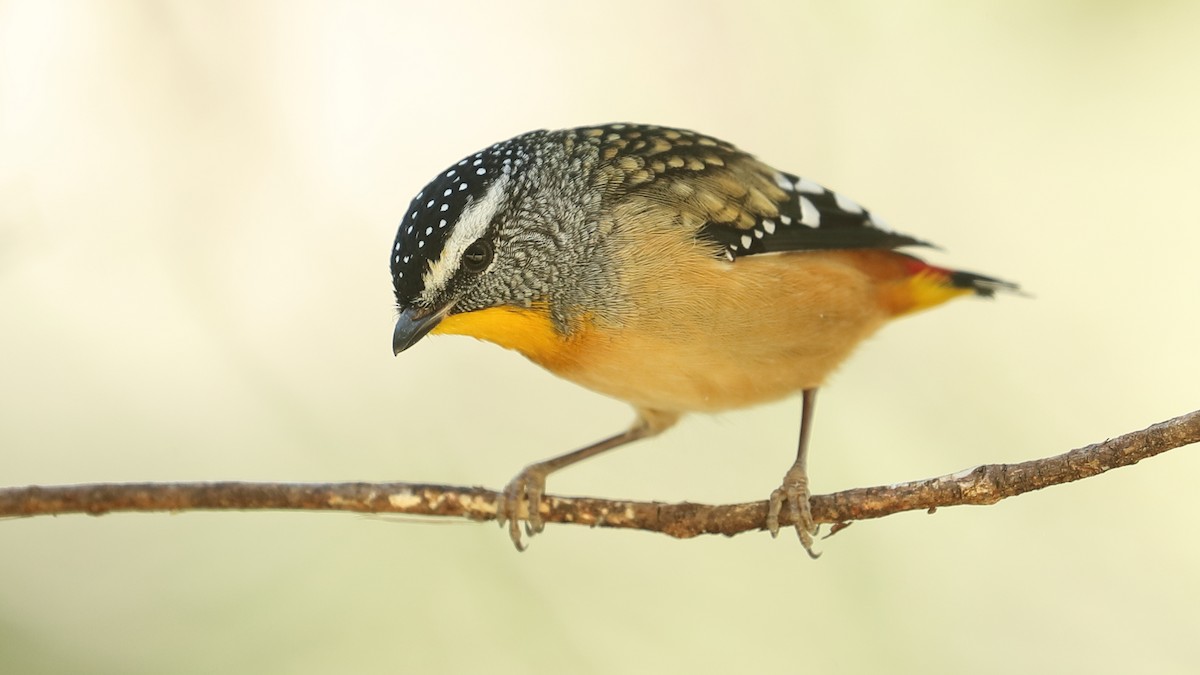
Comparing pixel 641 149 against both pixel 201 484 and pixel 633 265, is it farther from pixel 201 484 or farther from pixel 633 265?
pixel 201 484

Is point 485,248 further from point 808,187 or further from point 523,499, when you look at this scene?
point 808,187

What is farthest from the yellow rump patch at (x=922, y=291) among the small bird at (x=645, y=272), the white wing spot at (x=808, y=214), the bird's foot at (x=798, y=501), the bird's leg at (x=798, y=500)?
the bird's foot at (x=798, y=501)

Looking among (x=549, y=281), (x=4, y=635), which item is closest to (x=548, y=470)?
(x=549, y=281)

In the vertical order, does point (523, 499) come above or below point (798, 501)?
below

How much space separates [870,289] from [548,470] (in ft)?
5.73

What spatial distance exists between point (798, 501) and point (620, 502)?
1122 millimetres

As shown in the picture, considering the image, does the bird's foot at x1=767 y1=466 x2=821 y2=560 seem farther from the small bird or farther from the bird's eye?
the bird's eye

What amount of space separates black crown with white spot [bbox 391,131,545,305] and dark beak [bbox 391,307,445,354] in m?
0.06

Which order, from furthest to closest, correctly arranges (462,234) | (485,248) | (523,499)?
(523,499), (485,248), (462,234)

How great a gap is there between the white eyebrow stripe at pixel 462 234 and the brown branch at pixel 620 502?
972 millimetres

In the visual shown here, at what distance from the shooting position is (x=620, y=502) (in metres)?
3.40

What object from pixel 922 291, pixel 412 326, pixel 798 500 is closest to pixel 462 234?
pixel 412 326

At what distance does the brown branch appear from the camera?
285 cm

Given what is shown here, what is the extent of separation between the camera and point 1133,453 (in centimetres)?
277
